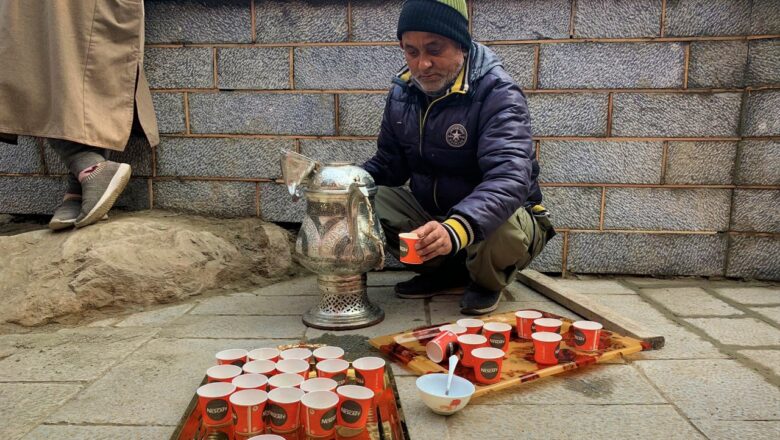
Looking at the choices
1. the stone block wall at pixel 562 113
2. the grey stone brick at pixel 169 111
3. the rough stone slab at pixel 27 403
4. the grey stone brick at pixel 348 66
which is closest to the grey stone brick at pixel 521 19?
the stone block wall at pixel 562 113

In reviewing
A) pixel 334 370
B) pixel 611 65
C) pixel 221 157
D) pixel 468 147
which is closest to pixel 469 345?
pixel 334 370

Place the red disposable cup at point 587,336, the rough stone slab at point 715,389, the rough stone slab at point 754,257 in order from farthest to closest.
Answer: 1. the rough stone slab at point 754,257
2. the red disposable cup at point 587,336
3. the rough stone slab at point 715,389

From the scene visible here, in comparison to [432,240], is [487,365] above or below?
below

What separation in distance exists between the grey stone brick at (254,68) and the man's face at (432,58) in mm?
1121

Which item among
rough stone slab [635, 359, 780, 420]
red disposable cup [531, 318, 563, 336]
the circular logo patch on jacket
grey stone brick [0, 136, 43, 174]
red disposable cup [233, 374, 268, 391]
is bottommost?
rough stone slab [635, 359, 780, 420]

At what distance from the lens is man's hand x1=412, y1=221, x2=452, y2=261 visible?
6.68ft

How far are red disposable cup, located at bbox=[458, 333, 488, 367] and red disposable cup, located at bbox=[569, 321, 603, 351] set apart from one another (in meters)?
0.40

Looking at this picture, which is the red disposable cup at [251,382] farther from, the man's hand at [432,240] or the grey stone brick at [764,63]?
the grey stone brick at [764,63]

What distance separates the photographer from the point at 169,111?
11.5 feet

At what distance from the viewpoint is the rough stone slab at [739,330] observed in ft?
7.63

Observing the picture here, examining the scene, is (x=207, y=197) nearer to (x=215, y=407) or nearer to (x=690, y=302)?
(x=215, y=407)

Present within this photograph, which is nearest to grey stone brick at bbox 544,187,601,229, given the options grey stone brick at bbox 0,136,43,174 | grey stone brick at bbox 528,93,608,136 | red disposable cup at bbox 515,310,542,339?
grey stone brick at bbox 528,93,608,136

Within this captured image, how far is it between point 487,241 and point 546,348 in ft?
2.19

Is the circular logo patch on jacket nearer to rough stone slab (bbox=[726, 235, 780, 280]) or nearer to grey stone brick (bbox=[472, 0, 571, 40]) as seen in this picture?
grey stone brick (bbox=[472, 0, 571, 40])
